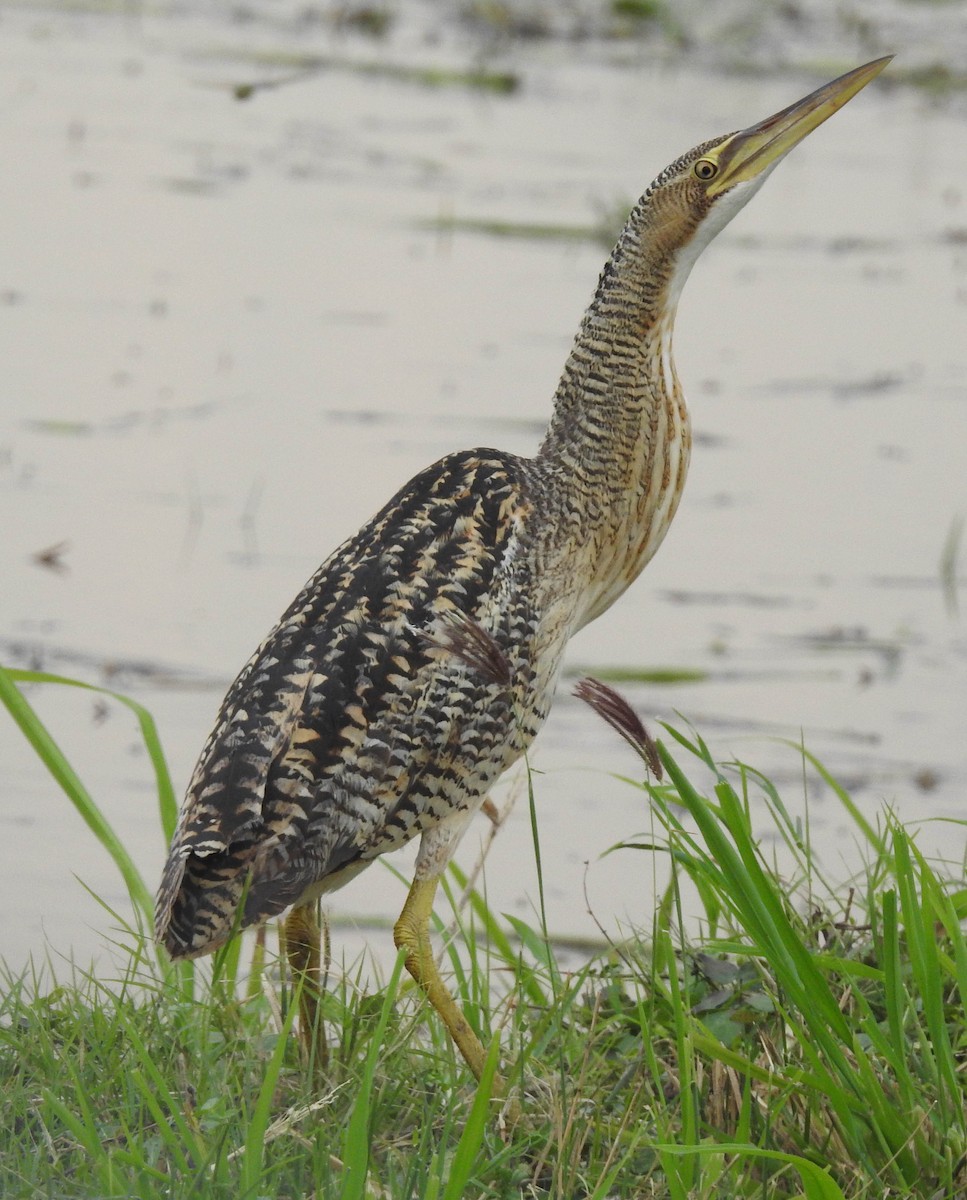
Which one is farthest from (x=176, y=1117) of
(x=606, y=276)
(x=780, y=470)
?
(x=780, y=470)

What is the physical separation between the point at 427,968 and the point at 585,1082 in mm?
465

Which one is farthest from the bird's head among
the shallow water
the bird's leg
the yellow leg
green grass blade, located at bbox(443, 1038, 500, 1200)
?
green grass blade, located at bbox(443, 1038, 500, 1200)

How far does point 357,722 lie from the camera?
4.09 m

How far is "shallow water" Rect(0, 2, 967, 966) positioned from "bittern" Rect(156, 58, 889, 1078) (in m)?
0.77

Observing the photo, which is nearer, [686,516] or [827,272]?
[686,516]

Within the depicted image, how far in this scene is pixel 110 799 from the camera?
21.2ft

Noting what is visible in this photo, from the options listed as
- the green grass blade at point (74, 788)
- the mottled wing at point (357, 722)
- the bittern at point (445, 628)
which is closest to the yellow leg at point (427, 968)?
the bittern at point (445, 628)

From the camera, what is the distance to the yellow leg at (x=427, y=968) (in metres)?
4.05

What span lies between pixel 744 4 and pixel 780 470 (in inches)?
462

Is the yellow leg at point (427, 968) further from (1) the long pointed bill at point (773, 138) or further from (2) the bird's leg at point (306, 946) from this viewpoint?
(1) the long pointed bill at point (773, 138)

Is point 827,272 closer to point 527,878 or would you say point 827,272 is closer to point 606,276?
point 527,878

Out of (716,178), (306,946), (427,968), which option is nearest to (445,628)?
(427,968)

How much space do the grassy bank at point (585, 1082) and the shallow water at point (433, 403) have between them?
2.09 ft

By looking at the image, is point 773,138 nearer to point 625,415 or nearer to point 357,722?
point 625,415
